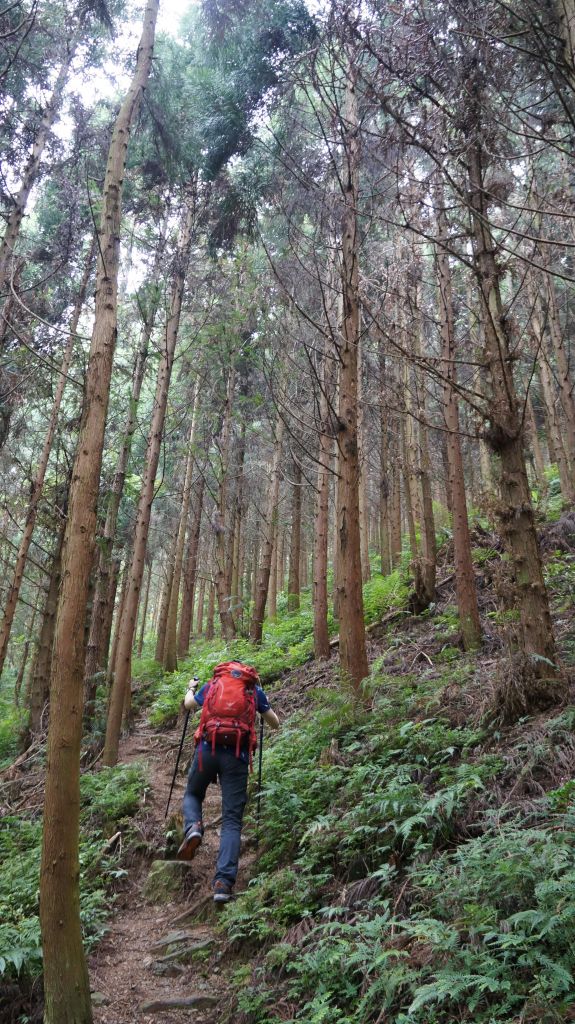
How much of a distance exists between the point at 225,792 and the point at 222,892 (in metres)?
0.72

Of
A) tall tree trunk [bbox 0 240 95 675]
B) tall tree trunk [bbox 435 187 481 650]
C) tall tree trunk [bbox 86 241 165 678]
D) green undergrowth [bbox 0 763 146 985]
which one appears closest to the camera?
green undergrowth [bbox 0 763 146 985]

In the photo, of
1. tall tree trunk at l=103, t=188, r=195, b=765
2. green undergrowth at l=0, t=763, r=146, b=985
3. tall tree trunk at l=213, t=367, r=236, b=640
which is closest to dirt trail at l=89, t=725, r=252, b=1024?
green undergrowth at l=0, t=763, r=146, b=985

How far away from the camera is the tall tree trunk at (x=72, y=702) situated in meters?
3.20

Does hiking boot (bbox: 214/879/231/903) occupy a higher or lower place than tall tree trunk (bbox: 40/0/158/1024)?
lower

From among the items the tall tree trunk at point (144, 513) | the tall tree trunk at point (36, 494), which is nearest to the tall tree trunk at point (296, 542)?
the tall tree trunk at point (144, 513)

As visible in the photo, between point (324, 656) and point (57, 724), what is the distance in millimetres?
7848

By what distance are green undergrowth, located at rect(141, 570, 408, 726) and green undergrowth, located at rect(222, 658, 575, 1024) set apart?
5.72 meters

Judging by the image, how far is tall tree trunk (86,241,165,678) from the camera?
10031mm

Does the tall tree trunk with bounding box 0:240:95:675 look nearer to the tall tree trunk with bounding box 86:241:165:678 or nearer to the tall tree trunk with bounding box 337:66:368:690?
the tall tree trunk with bounding box 86:241:165:678

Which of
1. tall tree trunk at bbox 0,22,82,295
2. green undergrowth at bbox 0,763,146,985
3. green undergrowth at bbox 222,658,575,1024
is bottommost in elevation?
green undergrowth at bbox 0,763,146,985

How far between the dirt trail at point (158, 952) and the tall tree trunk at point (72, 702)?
0.64 meters

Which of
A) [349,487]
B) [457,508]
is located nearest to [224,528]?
[457,508]

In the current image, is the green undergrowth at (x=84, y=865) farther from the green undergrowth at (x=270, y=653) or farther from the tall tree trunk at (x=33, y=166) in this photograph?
the tall tree trunk at (x=33, y=166)

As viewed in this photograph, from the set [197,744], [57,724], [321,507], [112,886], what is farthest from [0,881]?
[321,507]
